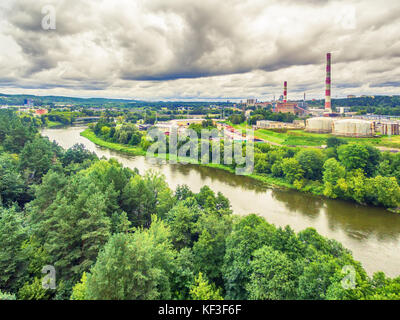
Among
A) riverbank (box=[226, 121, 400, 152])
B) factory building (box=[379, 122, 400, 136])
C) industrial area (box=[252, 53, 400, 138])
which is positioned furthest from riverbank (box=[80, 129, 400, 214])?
factory building (box=[379, 122, 400, 136])

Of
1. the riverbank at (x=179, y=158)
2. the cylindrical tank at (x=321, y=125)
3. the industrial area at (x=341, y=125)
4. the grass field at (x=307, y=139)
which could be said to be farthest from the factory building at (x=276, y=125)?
the riverbank at (x=179, y=158)

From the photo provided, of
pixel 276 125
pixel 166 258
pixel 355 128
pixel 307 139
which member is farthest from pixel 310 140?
pixel 166 258

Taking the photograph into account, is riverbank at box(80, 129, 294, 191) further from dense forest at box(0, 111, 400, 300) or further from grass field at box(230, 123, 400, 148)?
grass field at box(230, 123, 400, 148)

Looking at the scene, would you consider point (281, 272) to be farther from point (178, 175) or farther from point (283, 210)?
point (178, 175)

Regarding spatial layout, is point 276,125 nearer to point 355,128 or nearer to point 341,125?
point 341,125

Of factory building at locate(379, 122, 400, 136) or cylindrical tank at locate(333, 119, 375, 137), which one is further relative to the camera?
cylindrical tank at locate(333, 119, 375, 137)

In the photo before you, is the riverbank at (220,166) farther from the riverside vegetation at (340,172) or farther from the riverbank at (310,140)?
the riverbank at (310,140)
